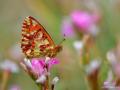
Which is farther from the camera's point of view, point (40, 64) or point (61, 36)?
point (61, 36)

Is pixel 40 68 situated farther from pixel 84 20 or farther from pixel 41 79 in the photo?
pixel 84 20

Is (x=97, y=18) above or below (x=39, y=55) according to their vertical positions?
above

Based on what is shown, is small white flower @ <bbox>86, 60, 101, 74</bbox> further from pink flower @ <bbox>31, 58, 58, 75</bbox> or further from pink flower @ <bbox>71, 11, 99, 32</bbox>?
pink flower @ <bbox>71, 11, 99, 32</bbox>

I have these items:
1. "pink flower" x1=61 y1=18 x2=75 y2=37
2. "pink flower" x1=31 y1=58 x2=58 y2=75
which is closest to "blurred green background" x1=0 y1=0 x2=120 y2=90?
"pink flower" x1=61 y1=18 x2=75 y2=37

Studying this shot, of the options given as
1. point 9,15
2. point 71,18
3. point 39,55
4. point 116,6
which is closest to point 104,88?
point 39,55

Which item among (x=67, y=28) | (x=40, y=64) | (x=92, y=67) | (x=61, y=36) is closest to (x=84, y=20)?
(x=67, y=28)

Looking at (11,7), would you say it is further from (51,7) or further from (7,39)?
(51,7)
